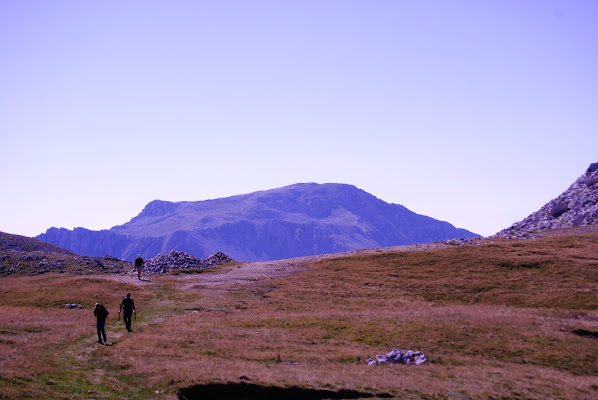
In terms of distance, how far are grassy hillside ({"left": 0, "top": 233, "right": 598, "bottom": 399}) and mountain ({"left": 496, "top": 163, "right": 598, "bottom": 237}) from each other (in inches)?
1365

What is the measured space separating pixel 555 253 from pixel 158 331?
56.2 m

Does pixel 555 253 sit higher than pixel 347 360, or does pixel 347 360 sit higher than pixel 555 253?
pixel 555 253

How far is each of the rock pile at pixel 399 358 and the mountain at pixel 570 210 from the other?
72995 millimetres

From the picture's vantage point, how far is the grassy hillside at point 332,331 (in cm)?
2791

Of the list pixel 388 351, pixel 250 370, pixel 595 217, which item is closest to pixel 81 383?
pixel 250 370

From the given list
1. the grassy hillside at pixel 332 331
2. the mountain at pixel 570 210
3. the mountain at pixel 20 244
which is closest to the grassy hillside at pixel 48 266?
the grassy hillside at pixel 332 331

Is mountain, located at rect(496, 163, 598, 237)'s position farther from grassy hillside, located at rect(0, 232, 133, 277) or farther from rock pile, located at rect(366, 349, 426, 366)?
grassy hillside, located at rect(0, 232, 133, 277)

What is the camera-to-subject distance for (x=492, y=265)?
68.9 metres

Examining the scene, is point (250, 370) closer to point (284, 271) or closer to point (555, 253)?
point (284, 271)

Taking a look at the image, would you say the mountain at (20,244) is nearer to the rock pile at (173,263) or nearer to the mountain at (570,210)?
the rock pile at (173,263)

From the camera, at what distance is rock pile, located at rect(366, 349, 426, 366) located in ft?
113

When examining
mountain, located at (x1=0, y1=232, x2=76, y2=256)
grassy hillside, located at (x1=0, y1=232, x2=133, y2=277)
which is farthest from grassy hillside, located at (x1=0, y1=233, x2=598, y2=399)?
mountain, located at (x1=0, y1=232, x2=76, y2=256)

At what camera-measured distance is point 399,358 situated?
35188 millimetres

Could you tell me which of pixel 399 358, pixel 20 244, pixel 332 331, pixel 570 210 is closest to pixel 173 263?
pixel 332 331
